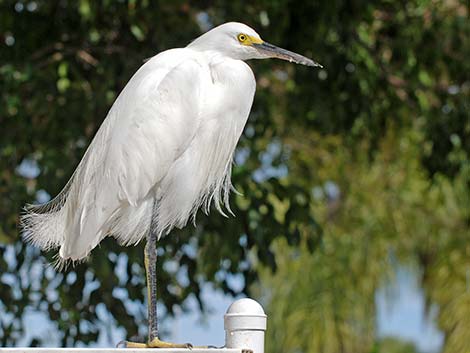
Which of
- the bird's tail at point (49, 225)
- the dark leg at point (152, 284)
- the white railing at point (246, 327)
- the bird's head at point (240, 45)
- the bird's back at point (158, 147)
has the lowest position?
the white railing at point (246, 327)

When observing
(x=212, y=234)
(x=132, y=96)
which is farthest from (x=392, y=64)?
(x=132, y=96)

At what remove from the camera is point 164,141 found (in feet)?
9.25

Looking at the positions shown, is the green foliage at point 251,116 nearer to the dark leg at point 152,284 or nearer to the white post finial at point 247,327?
the dark leg at point 152,284

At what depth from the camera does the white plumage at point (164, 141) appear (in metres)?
2.82

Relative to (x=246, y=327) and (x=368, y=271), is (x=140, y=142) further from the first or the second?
(x=368, y=271)

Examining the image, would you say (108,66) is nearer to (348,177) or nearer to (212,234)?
(212,234)

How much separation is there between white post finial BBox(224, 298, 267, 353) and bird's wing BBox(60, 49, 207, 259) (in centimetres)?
55

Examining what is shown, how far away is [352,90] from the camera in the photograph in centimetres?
492

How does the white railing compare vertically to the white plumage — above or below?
below

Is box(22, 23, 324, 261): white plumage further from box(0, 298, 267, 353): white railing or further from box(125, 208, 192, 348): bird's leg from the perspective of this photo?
box(0, 298, 267, 353): white railing

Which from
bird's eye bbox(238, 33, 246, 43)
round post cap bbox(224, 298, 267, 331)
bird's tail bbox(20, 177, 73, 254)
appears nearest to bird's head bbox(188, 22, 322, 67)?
bird's eye bbox(238, 33, 246, 43)

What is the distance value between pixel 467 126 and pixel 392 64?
20.6 inches

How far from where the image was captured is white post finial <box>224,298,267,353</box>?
7.82 feet

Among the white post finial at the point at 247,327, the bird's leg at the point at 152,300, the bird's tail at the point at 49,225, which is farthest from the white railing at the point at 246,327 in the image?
the bird's tail at the point at 49,225
